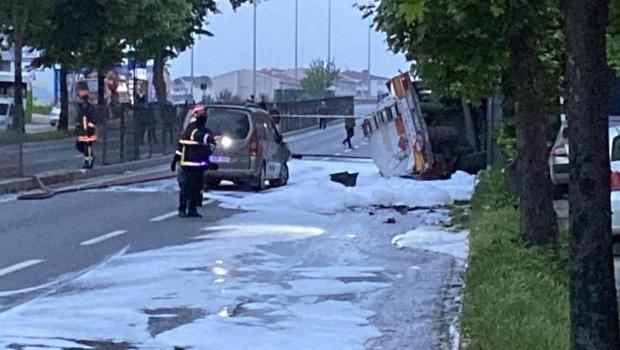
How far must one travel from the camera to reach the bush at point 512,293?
9305 millimetres

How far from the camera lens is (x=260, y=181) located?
27391 mm

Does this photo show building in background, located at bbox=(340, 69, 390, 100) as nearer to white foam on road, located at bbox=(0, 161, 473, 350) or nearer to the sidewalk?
the sidewalk

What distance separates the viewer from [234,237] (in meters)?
18.3

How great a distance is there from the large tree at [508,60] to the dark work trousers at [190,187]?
6078 mm

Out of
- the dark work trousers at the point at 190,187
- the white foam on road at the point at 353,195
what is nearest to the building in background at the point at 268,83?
the white foam on road at the point at 353,195

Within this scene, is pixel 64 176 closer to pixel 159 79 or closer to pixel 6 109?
pixel 6 109

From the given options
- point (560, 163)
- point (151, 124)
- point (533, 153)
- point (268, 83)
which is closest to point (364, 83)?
point (268, 83)

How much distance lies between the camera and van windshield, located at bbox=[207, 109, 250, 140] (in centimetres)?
2695

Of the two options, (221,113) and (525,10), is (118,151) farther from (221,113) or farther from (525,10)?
(525,10)

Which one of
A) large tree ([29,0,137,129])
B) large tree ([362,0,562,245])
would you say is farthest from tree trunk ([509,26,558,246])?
large tree ([29,0,137,129])

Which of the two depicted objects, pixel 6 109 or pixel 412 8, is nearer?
pixel 412 8

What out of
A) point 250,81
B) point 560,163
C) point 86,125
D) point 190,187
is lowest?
point 190,187

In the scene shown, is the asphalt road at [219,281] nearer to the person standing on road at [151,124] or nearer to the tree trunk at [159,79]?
the person standing on road at [151,124]

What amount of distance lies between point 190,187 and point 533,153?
7125 mm
